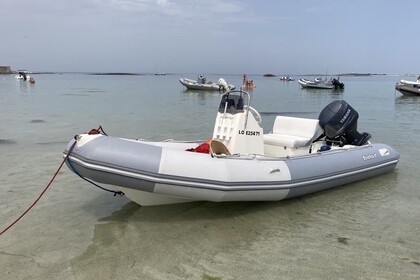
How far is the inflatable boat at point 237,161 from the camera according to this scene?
4.04 meters

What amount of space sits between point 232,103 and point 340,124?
2133 millimetres

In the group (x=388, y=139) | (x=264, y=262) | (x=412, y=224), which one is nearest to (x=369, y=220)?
(x=412, y=224)

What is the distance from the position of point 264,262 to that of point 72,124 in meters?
10.1

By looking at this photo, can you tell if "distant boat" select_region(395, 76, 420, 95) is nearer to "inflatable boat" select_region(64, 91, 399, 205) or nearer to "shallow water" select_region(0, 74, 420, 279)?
"shallow water" select_region(0, 74, 420, 279)

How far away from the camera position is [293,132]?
20.4ft

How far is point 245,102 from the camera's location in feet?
17.4

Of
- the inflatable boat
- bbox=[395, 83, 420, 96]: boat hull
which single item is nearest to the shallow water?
the inflatable boat

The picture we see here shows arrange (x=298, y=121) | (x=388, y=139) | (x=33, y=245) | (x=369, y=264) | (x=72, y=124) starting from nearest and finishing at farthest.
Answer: (x=369, y=264) → (x=33, y=245) → (x=298, y=121) → (x=388, y=139) → (x=72, y=124)

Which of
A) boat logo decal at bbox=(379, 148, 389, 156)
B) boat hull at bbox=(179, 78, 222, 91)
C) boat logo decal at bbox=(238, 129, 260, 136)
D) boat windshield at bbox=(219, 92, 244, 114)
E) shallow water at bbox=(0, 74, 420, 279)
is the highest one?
boat windshield at bbox=(219, 92, 244, 114)

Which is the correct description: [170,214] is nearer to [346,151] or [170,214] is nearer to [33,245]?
[33,245]

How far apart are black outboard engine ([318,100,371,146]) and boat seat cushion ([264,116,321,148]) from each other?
7.6 inches

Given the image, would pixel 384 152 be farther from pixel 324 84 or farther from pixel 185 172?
pixel 324 84

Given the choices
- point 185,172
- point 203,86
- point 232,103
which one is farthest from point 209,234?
point 203,86

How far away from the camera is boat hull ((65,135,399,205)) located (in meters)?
4.01
